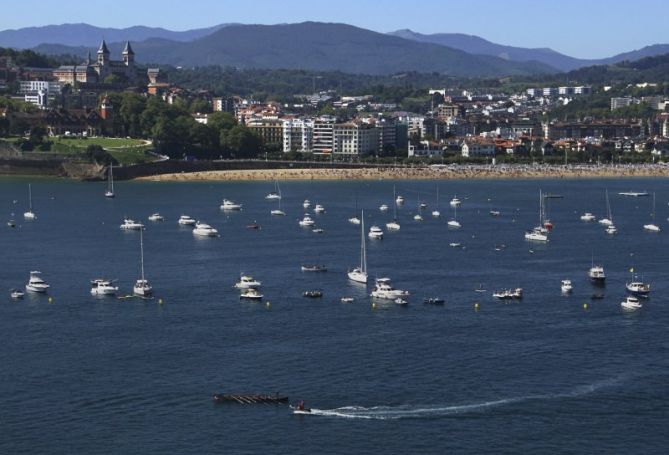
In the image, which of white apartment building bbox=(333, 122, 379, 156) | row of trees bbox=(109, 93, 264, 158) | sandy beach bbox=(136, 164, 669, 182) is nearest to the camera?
sandy beach bbox=(136, 164, 669, 182)

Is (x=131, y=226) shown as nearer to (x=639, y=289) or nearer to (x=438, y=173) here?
(x=639, y=289)

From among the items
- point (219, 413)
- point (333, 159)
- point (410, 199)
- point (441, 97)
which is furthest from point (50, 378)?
point (441, 97)

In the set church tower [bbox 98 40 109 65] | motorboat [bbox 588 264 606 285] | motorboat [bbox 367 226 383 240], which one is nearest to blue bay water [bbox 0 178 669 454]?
motorboat [bbox 588 264 606 285]

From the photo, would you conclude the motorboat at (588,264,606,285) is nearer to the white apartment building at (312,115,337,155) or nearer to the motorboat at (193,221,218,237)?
the motorboat at (193,221,218,237)

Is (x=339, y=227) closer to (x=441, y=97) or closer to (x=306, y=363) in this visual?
(x=306, y=363)

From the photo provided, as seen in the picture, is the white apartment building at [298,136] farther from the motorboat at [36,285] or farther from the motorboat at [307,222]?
the motorboat at [36,285]

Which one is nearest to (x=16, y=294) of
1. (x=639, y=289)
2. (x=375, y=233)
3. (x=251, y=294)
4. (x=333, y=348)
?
(x=251, y=294)

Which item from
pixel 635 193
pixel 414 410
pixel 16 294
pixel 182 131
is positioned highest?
pixel 182 131
